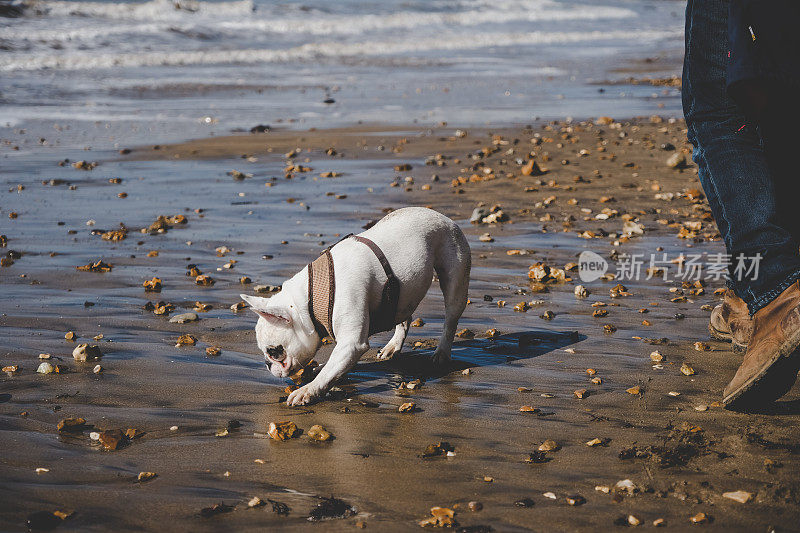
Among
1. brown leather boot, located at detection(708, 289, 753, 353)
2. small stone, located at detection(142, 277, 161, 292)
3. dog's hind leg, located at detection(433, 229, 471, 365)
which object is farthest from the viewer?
small stone, located at detection(142, 277, 161, 292)

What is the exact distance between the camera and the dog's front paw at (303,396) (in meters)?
4.43

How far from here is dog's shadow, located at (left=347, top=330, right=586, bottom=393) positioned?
5.01 meters

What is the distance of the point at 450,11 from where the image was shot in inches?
1770

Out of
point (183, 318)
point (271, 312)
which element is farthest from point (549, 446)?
point (183, 318)

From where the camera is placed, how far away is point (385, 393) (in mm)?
4664

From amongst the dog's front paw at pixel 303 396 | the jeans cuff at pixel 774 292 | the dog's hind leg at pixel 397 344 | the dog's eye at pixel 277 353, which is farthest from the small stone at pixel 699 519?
the dog's hind leg at pixel 397 344

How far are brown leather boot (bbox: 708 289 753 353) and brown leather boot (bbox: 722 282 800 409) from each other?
81 cm

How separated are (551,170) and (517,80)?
1211 cm

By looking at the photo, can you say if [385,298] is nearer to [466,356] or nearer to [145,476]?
[466,356]

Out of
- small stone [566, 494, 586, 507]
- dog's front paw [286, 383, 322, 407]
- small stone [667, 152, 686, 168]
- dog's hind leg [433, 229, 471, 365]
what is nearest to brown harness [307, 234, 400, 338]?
dog's front paw [286, 383, 322, 407]

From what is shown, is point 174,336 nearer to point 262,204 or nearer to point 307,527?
point 307,527

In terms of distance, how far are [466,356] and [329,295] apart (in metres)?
1.19

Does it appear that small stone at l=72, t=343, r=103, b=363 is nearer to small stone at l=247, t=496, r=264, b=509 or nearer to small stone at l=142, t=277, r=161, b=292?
small stone at l=142, t=277, r=161, b=292

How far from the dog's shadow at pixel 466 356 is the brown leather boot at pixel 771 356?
57.6 inches
